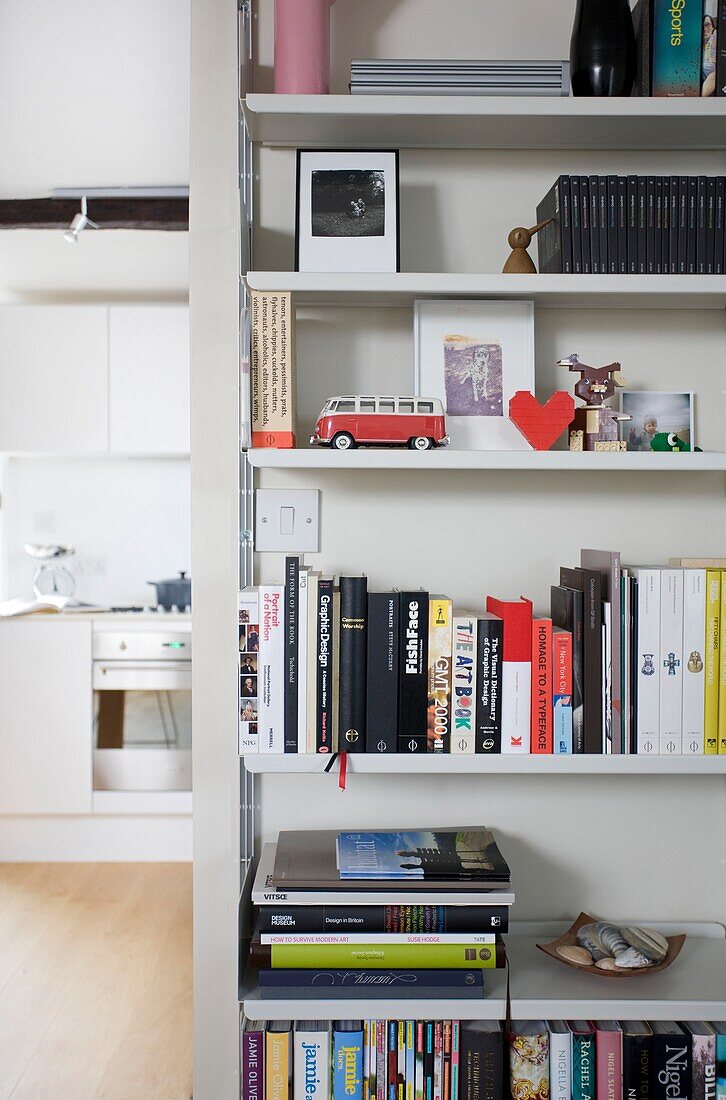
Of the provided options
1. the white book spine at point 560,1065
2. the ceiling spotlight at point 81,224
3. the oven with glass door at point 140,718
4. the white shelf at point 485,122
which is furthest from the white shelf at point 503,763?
the ceiling spotlight at point 81,224

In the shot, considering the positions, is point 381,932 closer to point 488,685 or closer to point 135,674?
point 488,685

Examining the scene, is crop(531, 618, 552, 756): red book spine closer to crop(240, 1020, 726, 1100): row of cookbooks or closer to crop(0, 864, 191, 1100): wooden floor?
crop(240, 1020, 726, 1100): row of cookbooks

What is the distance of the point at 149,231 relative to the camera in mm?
3744

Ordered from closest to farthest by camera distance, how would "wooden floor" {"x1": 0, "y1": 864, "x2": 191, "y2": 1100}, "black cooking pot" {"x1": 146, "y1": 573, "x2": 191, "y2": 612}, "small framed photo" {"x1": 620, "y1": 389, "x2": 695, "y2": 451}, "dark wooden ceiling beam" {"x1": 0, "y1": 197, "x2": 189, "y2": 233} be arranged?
"small framed photo" {"x1": 620, "y1": 389, "x2": 695, "y2": 451} < "wooden floor" {"x1": 0, "y1": 864, "x2": 191, "y2": 1100} < "dark wooden ceiling beam" {"x1": 0, "y1": 197, "x2": 189, "y2": 233} < "black cooking pot" {"x1": 146, "y1": 573, "x2": 191, "y2": 612}

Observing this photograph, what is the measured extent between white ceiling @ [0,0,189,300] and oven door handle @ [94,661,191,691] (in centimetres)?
176

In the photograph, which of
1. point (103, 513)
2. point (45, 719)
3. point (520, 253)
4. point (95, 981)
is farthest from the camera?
point (103, 513)

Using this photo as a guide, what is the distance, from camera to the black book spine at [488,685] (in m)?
1.54

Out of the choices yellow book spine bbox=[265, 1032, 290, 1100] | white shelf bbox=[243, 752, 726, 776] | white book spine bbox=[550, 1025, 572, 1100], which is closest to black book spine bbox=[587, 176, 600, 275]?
white shelf bbox=[243, 752, 726, 776]

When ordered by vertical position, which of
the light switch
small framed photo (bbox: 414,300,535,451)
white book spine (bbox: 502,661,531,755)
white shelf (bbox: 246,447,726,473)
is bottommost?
white book spine (bbox: 502,661,531,755)

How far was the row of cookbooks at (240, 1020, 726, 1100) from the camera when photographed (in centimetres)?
154

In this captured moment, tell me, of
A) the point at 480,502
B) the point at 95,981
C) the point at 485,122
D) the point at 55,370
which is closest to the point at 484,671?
the point at 480,502

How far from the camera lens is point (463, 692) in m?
1.55

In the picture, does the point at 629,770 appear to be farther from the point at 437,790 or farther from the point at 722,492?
the point at 722,492

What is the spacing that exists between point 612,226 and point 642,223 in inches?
2.0
